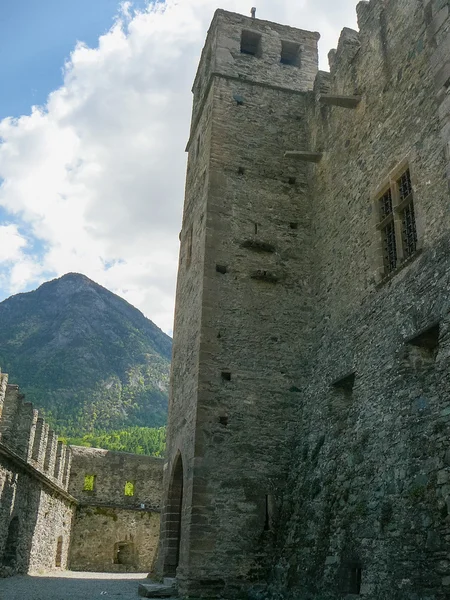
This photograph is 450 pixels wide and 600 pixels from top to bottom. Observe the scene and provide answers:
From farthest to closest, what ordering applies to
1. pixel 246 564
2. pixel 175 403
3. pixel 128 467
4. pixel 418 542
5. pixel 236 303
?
1. pixel 128 467
2. pixel 175 403
3. pixel 236 303
4. pixel 246 564
5. pixel 418 542

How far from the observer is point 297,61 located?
16500 millimetres

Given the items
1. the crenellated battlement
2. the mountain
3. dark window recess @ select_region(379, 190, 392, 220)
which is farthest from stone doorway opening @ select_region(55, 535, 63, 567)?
the mountain

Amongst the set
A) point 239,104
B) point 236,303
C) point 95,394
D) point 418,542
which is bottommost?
point 418,542

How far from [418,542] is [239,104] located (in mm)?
11217

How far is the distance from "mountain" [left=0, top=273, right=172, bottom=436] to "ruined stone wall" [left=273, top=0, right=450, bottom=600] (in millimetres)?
50698

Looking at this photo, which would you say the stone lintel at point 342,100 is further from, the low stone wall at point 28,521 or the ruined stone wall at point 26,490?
the low stone wall at point 28,521

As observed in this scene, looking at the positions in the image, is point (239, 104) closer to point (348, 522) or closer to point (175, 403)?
point (175, 403)

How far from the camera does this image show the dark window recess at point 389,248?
9777 millimetres

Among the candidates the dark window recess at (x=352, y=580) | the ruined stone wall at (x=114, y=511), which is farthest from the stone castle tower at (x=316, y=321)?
the ruined stone wall at (x=114, y=511)

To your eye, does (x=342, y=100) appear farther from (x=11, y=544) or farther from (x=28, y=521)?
(x=28, y=521)

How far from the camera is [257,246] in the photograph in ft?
43.8

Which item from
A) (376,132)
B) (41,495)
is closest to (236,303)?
(376,132)

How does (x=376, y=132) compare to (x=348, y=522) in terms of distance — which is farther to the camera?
(x=376, y=132)

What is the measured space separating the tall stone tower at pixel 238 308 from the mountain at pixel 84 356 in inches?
1881
